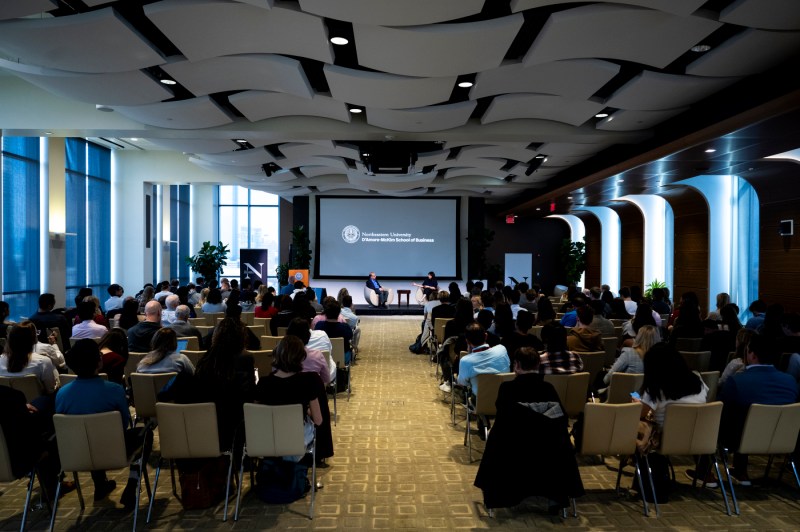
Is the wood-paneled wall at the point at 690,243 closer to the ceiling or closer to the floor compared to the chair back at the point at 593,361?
closer to the ceiling

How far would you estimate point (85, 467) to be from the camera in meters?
3.64

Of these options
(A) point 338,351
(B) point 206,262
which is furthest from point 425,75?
(B) point 206,262

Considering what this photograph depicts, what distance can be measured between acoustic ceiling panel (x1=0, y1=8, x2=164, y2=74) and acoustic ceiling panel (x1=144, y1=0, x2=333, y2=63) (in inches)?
17.1

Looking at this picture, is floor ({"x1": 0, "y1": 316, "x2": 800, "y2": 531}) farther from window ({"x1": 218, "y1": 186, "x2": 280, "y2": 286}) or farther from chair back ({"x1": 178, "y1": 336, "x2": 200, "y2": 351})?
window ({"x1": 218, "y1": 186, "x2": 280, "y2": 286})

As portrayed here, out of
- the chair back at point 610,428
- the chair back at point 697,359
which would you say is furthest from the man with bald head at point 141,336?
the chair back at point 697,359

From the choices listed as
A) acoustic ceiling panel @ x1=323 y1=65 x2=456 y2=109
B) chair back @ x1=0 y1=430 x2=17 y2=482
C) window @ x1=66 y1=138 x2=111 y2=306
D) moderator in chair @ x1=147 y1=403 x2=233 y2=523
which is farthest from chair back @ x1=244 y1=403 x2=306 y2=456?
window @ x1=66 y1=138 x2=111 y2=306

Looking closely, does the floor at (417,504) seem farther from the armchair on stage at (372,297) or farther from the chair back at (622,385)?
the armchair on stage at (372,297)

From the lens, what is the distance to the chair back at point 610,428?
12.8 feet

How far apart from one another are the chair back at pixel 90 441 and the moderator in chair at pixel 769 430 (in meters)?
4.04

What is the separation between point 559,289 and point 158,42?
18.1 m

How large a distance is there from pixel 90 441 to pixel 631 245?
16337 mm

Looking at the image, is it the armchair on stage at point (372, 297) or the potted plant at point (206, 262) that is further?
the armchair on stage at point (372, 297)

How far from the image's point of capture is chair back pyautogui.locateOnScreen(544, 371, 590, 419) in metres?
4.84

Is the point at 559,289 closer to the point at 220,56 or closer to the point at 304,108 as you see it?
the point at 304,108
